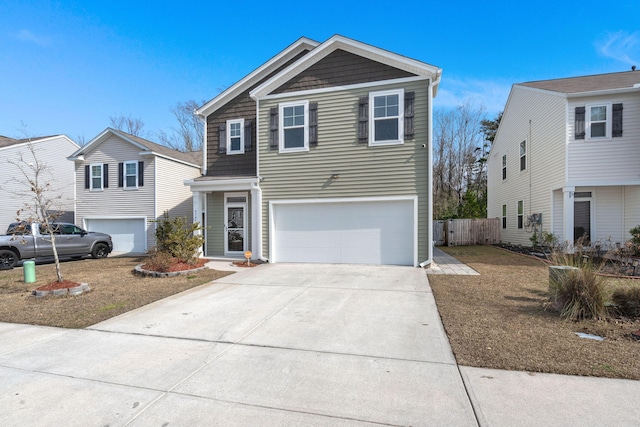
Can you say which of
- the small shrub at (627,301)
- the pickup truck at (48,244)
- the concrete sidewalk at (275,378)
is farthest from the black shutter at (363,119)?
the pickup truck at (48,244)

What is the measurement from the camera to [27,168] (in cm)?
1798

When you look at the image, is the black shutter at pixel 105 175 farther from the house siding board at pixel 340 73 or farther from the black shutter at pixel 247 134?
the house siding board at pixel 340 73

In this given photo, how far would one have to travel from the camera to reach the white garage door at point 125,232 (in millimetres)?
14961

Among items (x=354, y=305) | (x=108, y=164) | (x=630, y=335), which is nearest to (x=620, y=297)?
(x=630, y=335)

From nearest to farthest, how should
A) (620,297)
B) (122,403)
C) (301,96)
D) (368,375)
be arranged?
(122,403) < (368,375) < (620,297) < (301,96)

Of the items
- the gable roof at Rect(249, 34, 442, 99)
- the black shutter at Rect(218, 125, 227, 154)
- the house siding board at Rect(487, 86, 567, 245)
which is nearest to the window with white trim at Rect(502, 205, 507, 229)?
→ the house siding board at Rect(487, 86, 567, 245)

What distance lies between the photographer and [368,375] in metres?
3.17

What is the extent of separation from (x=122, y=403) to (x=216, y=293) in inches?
155

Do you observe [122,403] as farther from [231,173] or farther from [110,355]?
[231,173]

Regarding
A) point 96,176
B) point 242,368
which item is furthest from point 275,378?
point 96,176

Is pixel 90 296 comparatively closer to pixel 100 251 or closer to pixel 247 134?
pixel 247 134

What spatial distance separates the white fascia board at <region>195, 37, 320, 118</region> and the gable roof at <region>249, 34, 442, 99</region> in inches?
64.0

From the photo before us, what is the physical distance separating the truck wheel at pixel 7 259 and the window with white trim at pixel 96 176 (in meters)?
5.34

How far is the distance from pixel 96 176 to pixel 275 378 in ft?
54.5
